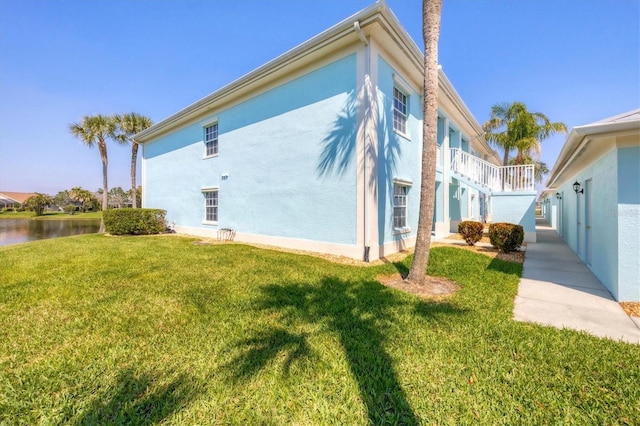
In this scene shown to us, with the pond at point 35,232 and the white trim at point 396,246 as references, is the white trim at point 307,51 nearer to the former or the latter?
the white trim at point 396,246

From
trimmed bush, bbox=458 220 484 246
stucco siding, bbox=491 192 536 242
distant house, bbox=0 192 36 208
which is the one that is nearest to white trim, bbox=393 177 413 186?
trimmed bush, bbox=458 220 484 246

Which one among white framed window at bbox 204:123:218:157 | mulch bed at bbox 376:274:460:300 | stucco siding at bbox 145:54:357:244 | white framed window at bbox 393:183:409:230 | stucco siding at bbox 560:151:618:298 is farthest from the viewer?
white framed window at bbox 204:123:218:157

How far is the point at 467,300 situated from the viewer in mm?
4973

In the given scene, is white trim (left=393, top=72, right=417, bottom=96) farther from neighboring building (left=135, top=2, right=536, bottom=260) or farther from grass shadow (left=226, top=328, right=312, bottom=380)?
grass shadow (left=226, top=328, right=312, bottom=380)

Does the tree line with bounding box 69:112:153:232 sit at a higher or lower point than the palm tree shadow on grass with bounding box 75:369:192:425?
higher

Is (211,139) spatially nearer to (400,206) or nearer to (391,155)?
(391,155)

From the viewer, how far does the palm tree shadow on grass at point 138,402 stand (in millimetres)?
2215

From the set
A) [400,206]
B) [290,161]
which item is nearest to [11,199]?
[290,161]

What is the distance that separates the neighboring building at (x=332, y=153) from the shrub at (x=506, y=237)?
284cm

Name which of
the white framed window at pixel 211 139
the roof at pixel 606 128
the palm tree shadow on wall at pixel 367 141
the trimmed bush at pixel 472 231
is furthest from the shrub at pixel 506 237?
the white framed window at pixel 211 139

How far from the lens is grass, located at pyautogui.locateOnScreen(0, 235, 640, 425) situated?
2.32 meters

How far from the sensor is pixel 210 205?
1455 centimetres

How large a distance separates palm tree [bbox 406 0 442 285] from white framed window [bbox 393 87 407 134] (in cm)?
435

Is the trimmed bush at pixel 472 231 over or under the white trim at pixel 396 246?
over
